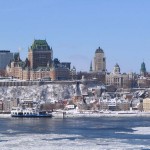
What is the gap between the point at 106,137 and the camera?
107 ft

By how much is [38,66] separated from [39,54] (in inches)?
55.4

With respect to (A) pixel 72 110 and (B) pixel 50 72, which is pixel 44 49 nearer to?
(B) pixel 50 72

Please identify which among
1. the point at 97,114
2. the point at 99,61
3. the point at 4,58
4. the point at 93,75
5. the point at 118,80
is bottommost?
the point at 97,114

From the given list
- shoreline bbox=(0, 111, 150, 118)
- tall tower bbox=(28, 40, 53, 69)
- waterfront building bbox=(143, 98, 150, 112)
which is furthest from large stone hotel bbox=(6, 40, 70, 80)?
shoreline bbox=(0, 111, 150, 118)

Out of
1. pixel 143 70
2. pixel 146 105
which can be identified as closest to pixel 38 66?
pixel 143 70

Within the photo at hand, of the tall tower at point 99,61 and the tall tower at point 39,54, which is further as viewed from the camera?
the tall tower at point 99,61

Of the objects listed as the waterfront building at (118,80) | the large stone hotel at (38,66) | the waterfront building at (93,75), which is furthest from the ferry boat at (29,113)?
the waterfront building at (118,80)

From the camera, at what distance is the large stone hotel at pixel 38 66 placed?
8494cm

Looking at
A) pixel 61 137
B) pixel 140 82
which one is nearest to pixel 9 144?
pixel 61 137

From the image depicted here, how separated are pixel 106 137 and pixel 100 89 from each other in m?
44.8

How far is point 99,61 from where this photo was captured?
10119cm

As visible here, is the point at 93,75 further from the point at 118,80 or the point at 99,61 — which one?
the point at 99,61

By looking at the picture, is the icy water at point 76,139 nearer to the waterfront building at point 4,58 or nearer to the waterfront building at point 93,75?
the waterfront building at point 93,75

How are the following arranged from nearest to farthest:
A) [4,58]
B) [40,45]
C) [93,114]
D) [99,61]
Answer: [93,114], [40,45], [99,61], [4,58]
